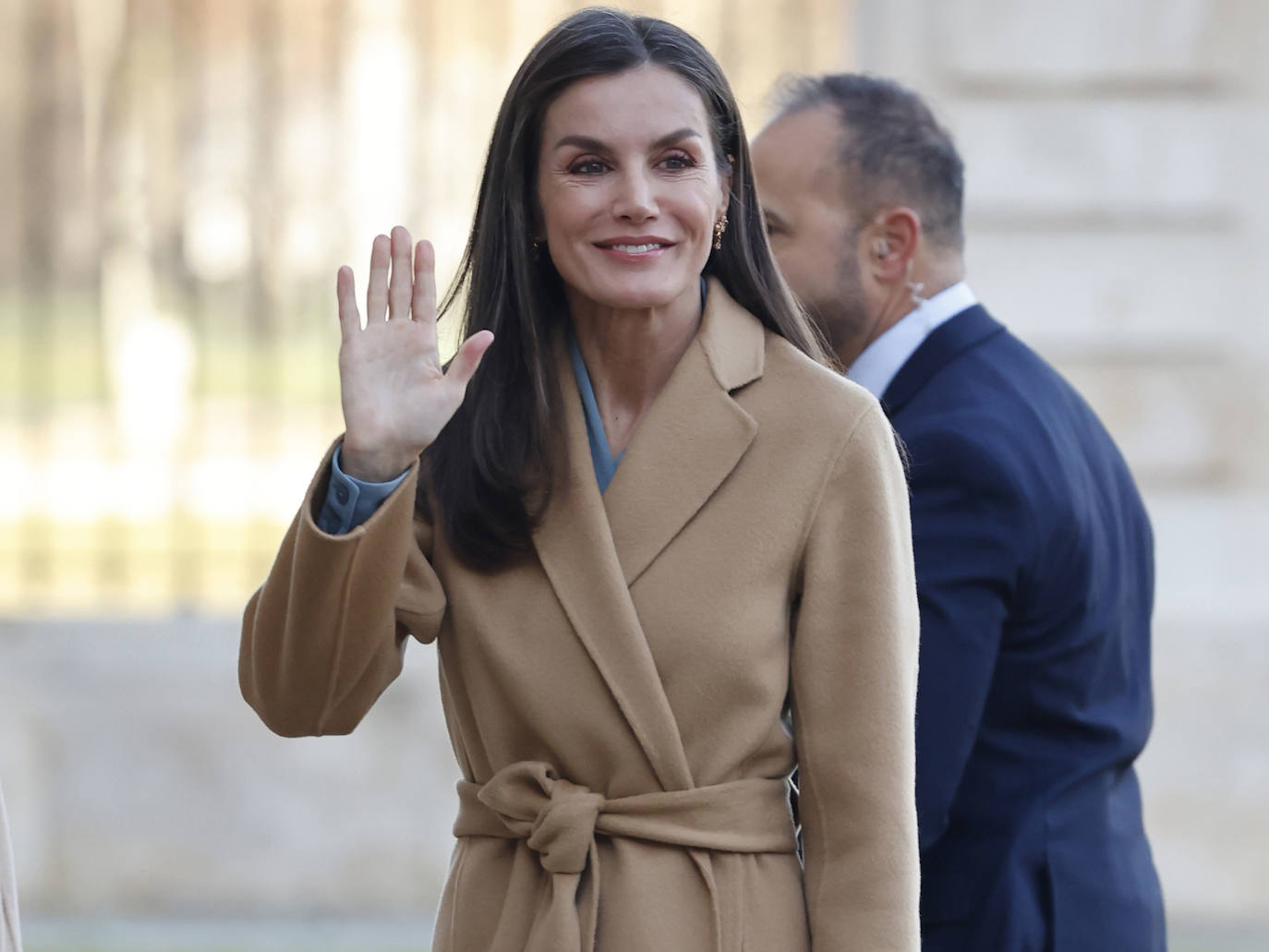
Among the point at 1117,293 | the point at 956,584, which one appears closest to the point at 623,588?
the point at 956,584

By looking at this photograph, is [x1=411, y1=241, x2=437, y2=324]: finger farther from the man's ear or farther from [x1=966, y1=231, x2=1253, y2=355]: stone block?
[x1=966, y1=231, x2=1253, y2=355]: stone block

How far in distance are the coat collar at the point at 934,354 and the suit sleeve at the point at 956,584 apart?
170 millimetres

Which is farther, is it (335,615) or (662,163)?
(662,163)

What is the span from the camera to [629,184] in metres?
2.22

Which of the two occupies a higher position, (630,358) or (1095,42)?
(1095,42)

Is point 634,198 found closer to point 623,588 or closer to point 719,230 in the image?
point 719,230

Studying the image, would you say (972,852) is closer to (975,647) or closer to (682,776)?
(975,647)

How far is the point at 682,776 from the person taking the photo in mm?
2160

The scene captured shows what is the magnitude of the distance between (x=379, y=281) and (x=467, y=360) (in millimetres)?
140

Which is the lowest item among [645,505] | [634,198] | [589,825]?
[589,825]

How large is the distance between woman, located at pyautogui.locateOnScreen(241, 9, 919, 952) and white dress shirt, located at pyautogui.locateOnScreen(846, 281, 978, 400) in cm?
71

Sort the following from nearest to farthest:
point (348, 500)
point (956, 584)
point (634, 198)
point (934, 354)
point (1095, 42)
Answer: point (348, 500), point (634, 198), point (956, 584), point (934, 354), point (1095, 42)

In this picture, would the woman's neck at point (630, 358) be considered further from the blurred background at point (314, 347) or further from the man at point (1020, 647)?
the blurred background at point (314, 347)

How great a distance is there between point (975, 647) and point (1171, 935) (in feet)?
12.4
